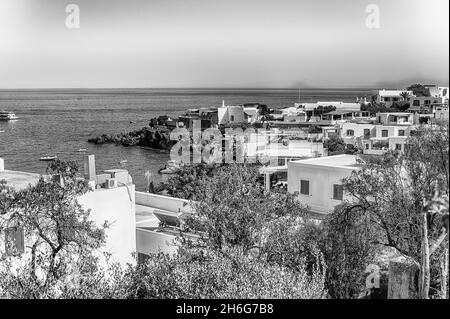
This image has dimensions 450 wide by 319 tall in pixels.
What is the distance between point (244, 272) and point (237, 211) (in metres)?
1.12

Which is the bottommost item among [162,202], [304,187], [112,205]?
[162,202]

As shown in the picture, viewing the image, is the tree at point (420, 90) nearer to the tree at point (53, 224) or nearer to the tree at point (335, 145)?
the tree at point (335, 145)

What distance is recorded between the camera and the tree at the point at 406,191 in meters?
4.39

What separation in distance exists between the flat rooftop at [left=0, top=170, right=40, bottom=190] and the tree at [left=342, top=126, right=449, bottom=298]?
3370mm

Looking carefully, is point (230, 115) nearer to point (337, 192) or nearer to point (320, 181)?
point (320, 181)

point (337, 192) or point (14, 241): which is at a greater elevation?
point (14, 241)

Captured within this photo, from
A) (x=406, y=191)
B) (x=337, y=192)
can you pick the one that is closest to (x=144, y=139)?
(x=337, y=192)

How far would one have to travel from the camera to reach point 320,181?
877 cm

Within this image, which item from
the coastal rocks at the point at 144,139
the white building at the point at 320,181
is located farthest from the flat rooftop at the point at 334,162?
the coastal rocks at the point at 144,139

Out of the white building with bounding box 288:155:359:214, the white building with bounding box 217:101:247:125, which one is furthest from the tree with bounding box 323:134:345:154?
the white building with bounding box 217:101:247:125

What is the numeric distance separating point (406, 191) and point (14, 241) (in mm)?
3458

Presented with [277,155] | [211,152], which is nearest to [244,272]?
[277,155]

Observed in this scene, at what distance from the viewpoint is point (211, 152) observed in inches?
945

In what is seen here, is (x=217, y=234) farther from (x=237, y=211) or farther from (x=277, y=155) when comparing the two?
(x=277, y=155)
